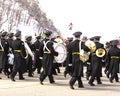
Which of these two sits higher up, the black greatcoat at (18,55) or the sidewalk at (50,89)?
the black greatcoat at (18,55)

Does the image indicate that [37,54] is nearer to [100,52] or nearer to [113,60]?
[113,60]

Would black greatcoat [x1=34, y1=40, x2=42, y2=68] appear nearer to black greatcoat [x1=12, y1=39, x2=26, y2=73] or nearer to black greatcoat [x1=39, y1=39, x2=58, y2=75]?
black greatcoat [x1=12, y1=39, x2=26, y2=73]

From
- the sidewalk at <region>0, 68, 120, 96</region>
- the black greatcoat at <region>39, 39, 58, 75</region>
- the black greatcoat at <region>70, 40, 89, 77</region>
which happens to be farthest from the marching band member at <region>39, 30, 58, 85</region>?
the black greatcoat at <region>70, 40, 89, 77</region>

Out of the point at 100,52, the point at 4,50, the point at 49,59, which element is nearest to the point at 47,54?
the point at 49,59

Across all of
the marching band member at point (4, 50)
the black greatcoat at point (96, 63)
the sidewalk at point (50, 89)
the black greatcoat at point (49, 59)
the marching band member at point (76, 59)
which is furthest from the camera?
the marching band member at point (4, 50)

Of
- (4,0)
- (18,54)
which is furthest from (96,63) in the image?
(4,0)

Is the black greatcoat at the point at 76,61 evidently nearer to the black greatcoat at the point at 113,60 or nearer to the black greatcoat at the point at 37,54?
the black greatcoat at the point at 113,60

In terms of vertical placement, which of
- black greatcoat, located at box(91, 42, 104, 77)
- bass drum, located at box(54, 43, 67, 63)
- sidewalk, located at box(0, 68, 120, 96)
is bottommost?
sidewalk, located at box(0, 68, 120, 96)

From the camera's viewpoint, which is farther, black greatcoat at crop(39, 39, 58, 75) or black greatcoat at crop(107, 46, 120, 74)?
black greatcoat at crop(107, 46, 120, 74)

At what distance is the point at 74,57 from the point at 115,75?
11.4ft

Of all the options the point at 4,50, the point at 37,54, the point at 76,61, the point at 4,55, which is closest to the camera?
the point at 76,61

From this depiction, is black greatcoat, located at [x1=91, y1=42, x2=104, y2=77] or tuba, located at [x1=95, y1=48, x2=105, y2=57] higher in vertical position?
tuba, located at [x1=95, y1=48, x2=105, y2=57]

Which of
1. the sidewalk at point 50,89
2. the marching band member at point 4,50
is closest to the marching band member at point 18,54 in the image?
the sidewalk at point 50,89

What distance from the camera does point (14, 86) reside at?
51.9 feet
